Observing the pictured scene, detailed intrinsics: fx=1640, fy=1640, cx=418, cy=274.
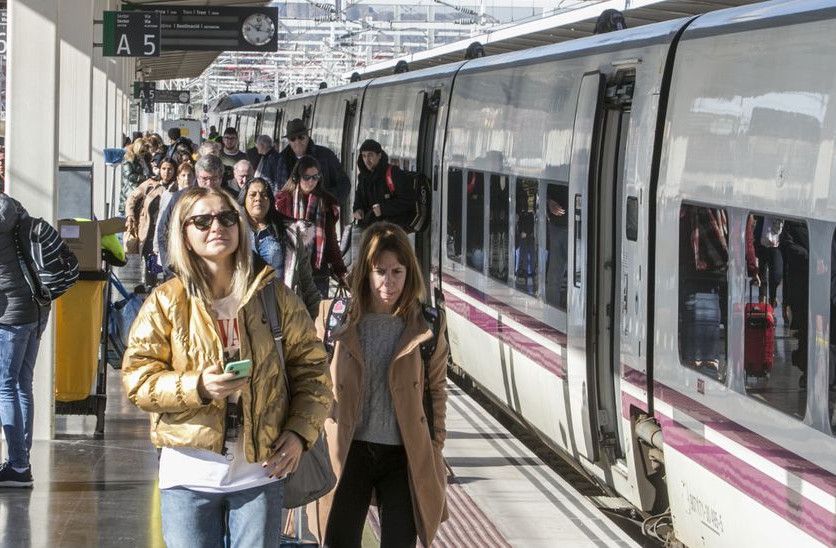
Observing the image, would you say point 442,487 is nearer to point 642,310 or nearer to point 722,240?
point 722,240

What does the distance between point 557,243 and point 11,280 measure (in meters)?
3.22

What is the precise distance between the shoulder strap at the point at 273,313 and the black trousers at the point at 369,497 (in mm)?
981

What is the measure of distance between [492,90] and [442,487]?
704 cm

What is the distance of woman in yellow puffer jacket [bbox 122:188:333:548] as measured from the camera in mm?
4609

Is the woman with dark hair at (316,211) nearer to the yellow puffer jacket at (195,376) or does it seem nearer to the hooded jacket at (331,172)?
the hooded jacket at (331,172)

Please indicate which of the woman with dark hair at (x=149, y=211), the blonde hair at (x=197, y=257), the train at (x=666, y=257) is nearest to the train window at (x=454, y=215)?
the train at (x=666, y=257)

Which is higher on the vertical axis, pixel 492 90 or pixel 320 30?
pixel 320 30

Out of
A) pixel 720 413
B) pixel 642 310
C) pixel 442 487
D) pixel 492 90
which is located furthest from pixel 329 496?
pixel 492 90

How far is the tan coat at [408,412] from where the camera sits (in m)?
5.64

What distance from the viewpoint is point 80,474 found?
920cm

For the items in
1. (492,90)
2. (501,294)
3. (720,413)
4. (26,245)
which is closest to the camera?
(720,413)

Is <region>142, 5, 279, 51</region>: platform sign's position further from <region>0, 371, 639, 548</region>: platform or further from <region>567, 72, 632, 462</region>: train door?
<region>567, 72, 632, 462</region>: train door

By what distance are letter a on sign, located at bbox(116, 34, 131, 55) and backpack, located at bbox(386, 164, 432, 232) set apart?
6847mm

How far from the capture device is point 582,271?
28.9 feet
